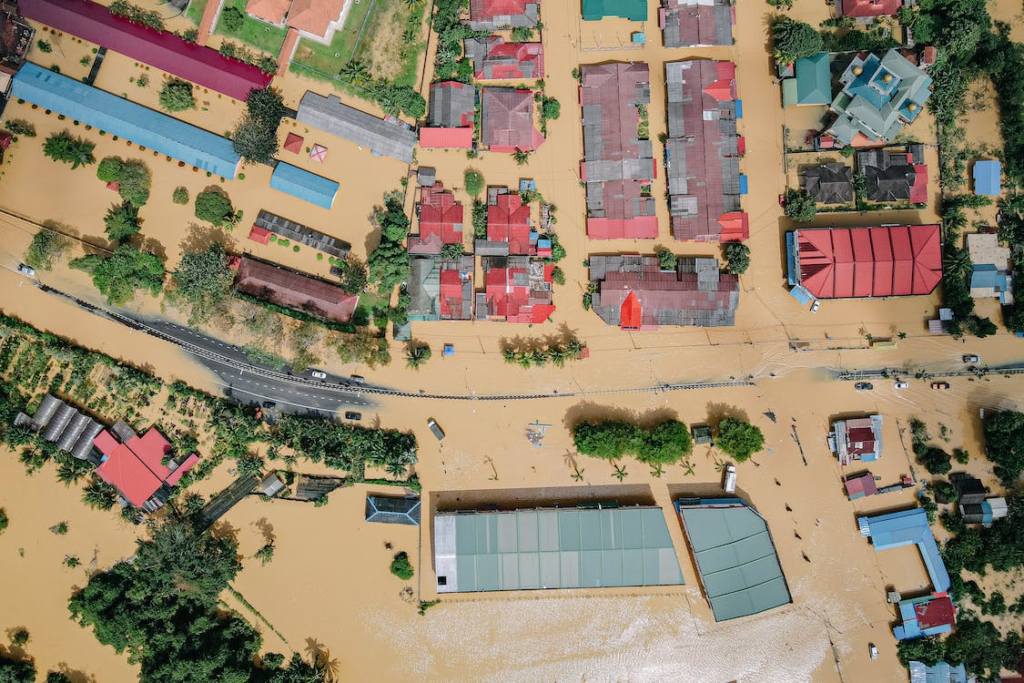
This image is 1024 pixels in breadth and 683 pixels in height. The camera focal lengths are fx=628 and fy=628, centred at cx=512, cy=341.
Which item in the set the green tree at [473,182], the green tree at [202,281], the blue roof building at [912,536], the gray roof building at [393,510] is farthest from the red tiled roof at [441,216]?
the blue roof building at [912,536]

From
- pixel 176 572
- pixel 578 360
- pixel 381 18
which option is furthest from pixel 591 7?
pixel 176 572

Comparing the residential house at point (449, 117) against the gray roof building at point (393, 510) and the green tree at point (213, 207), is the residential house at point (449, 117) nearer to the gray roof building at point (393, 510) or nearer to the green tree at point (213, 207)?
the green tree at point (213, 207)

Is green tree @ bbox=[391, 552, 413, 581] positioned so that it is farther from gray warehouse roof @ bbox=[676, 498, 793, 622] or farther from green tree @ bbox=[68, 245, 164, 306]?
green tree @ bbox=[68, 245, 164, 306]

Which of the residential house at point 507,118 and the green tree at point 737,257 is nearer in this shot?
the green tree at point 737,257

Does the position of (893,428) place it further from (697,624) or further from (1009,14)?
(1009,14)

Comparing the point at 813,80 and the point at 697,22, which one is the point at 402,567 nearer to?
the point at 697,22

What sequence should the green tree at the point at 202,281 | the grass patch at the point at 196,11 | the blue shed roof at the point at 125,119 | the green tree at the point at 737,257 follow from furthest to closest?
the grass patch at the point at 196,11, the green tree at the point at 737,257, the blue shed roof at the point at 125,119, the green tree at the point at 202,281

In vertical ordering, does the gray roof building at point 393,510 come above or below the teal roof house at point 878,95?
below
